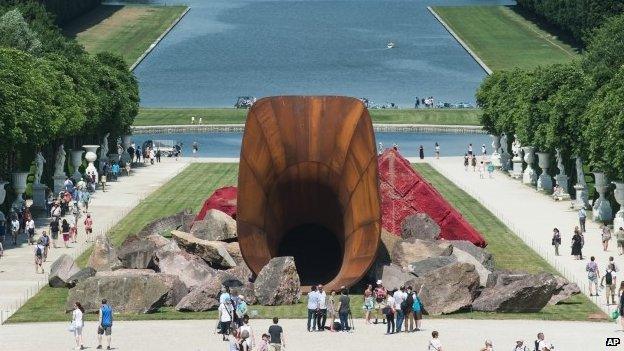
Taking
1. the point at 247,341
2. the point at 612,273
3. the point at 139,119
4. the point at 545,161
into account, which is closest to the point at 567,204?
the point at 545,161

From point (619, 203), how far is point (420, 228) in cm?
1674

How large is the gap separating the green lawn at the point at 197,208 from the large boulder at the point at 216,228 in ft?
18.4

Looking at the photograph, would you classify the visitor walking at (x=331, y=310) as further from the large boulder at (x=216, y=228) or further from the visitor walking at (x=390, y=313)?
the large boulder at (x=216, y=228)

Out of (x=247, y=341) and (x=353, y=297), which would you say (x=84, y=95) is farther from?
(x=247, y=341)

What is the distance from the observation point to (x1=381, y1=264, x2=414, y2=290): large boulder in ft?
232

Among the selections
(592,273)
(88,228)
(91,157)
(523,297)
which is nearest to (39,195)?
(88,228)

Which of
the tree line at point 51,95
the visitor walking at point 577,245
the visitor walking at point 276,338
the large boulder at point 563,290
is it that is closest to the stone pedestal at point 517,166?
the tree line at point 51,95

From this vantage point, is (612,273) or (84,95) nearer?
(612,273)

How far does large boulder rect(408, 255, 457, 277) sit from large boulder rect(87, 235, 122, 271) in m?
11.2

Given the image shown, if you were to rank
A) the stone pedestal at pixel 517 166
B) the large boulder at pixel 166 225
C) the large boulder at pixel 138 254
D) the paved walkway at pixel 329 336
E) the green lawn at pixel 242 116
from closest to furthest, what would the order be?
1. the paved walkway at pixel 329 336
2. the large boulder at pixel 138 254
3. the large boulder at pixel 166 225
4. the stone pedestal at pixel 517 166
5. the green lawn at pixel 242 116

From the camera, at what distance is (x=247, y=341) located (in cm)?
5647

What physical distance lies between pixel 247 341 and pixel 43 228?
40.0 m

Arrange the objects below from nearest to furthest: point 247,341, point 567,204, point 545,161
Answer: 1. point 247,341
2. point 567,204
3. point 545,161

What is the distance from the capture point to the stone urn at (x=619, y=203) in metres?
91.9
